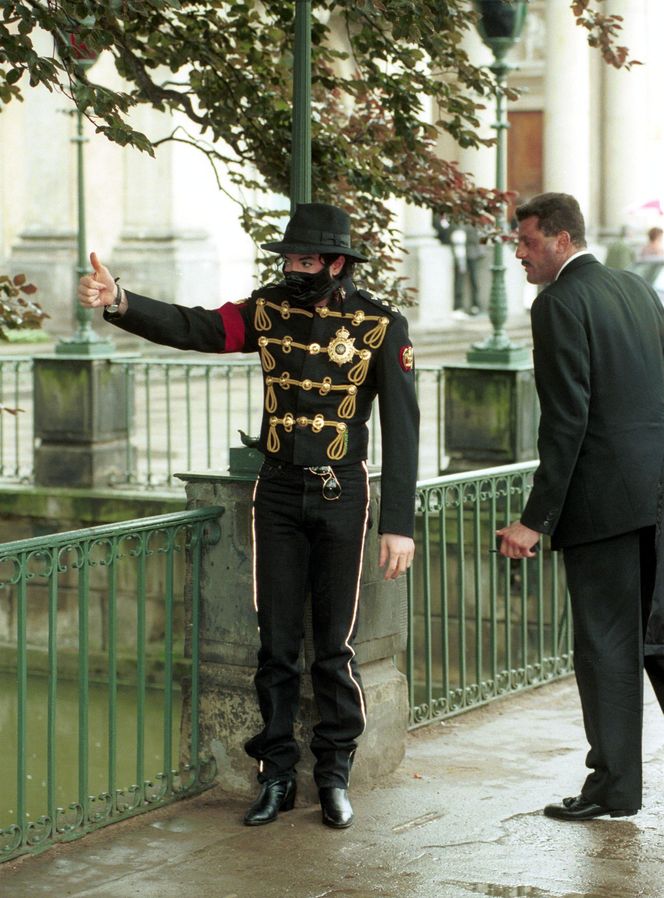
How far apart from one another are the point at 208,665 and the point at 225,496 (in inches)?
22.9

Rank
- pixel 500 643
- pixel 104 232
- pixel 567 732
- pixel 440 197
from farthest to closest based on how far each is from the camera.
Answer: pixel 104 232
pixel 500 643
pixel 440 197
pixel 567 732

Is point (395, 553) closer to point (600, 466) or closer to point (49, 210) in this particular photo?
point (600, 466)

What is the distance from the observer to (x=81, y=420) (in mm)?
13094

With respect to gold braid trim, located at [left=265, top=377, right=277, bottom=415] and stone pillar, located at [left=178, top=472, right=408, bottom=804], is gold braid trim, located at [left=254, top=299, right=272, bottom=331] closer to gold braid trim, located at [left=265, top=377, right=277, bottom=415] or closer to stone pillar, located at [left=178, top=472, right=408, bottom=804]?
gold braid trim, located at [left=265, top=377, right=277, bottom=415]

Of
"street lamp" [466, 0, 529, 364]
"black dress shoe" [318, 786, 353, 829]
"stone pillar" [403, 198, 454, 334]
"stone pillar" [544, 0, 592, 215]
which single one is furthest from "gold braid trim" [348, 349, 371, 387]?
"stone pillar" [544, 0, 592, 215]

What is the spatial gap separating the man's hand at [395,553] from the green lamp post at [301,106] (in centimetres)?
115

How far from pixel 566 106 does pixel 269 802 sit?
27.5 m

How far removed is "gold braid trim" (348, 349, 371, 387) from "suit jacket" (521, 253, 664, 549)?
50cm

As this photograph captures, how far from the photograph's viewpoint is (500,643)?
461 inches

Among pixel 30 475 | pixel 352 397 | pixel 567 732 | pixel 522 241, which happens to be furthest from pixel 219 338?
pixel 30 475

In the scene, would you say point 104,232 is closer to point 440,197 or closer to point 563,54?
point 563,54

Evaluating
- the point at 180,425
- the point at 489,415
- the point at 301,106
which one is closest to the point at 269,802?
the point at 301,106

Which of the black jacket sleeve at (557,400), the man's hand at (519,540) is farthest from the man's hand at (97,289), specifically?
the man's hand at (519,540)

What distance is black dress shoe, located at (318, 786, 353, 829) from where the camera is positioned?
5750 millimetres
